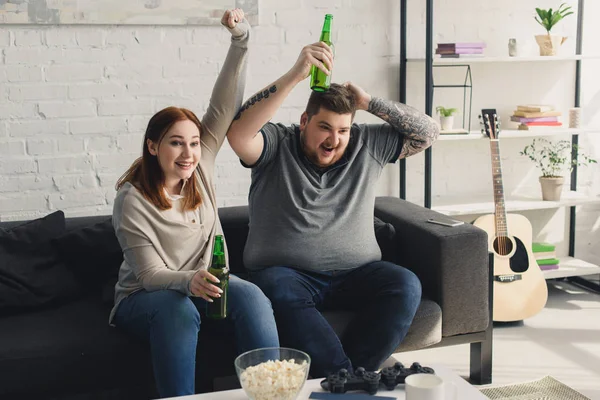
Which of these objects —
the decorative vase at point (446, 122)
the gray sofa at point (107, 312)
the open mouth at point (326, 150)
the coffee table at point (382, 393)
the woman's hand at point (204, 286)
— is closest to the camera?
the coffee table at point (382, 393)

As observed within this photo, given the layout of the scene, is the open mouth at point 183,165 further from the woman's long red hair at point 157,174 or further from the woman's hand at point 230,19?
the woman's hand at point 230,19

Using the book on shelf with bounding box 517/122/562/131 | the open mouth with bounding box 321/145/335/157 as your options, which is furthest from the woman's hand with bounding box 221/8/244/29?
the book on shelf with bounding box 517/122/562/131

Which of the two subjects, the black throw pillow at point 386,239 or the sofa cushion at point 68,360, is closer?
the sofa cushion at point 68,360

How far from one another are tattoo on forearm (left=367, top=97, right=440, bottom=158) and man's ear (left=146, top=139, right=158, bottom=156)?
0.79 m

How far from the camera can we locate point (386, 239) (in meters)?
2.88

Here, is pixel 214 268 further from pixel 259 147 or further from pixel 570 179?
pixel 570 179

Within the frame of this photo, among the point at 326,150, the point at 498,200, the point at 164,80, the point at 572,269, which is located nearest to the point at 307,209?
the point at 326,150

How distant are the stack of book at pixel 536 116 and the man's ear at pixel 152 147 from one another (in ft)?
6.70

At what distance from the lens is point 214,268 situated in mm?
2084

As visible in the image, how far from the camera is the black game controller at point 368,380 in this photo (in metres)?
1.75

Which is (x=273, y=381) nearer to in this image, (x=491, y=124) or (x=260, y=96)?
(x=260, y=96)

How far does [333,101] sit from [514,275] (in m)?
1.32

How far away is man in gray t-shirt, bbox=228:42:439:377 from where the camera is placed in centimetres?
243

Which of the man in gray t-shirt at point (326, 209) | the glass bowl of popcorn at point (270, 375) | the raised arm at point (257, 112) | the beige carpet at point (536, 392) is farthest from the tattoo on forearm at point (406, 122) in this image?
the glass bowl of popcorn at point (270, 375)
